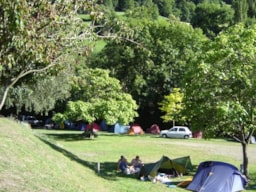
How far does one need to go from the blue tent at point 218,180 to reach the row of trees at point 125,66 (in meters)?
1.90

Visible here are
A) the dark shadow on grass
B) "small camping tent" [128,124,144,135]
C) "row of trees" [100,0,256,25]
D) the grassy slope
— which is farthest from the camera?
"row of trees" [100,0,256,25]

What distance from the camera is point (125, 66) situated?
49.4m

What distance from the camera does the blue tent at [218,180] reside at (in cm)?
1545

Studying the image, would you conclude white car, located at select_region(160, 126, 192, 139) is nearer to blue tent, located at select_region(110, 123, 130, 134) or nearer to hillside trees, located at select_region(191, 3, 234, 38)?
blue tent, located at select_region(110, 123, 130, 134)

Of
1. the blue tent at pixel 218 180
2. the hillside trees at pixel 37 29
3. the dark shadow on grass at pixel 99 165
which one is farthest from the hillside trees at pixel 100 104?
the hillside trees at pixel 37 29

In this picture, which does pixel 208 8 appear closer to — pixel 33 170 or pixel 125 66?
pixel 125 66

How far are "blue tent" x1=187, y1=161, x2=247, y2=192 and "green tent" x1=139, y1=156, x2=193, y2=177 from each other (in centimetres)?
226

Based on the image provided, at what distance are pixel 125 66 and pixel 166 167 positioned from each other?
102ft

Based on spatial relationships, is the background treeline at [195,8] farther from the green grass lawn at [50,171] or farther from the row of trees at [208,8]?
the green grass lawn at [50,171]

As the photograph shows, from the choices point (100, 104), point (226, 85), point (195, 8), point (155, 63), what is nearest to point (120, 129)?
point (155, 63)

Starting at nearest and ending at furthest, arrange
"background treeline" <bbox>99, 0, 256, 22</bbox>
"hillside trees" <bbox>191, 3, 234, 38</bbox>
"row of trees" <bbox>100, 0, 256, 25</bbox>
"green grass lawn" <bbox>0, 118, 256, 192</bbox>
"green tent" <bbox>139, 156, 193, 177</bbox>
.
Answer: "green grass lawn" <bbox>0, 118, 256, 192</bbox>, "green tent" <bbox>139, 156, 193, 177</bbox>, "row of trees" <bbox>100, 0, 256, 25</bbox>, "background treeline" <bbox>99, 0, 256, 22</bbox>, "hillside trees" <bbox>191, 3, 234, 38</bbox>

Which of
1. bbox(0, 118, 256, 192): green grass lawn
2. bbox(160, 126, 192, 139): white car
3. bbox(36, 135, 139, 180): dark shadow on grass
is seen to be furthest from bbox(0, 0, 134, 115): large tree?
bbox(160, 126, 192, 139): white car

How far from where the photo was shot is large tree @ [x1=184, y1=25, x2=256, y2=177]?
16.3 metres

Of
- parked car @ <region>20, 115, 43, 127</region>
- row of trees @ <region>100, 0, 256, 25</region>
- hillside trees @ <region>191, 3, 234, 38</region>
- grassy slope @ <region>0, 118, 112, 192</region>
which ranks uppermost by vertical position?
row of trees @ <region>100, 0, 256, 25</region>
